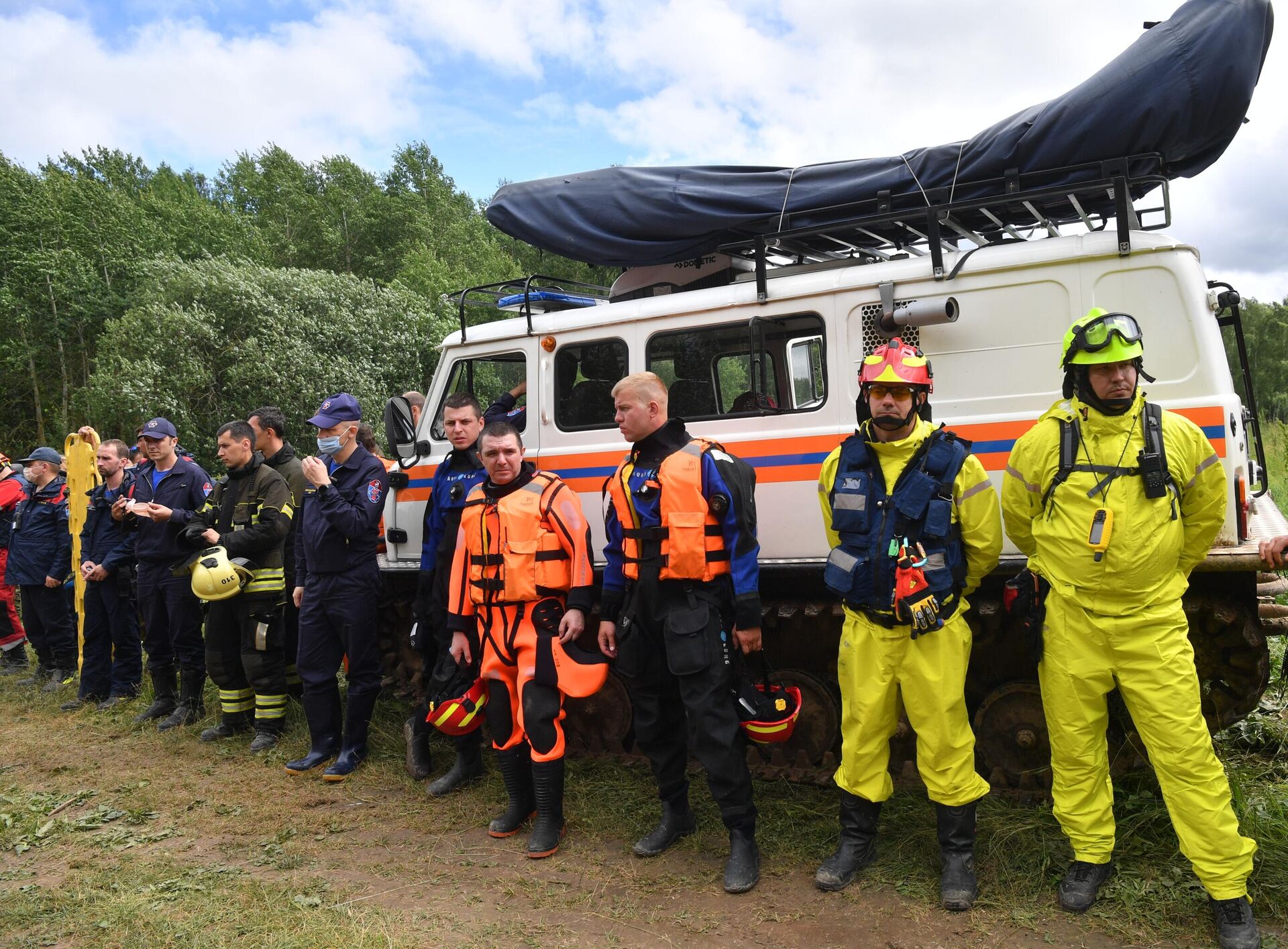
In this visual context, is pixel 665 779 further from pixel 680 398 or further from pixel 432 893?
pixel 680 398

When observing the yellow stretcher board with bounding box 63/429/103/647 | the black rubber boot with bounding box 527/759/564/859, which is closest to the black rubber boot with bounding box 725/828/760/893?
the black rubber boot with bounding box 527/759/564/859

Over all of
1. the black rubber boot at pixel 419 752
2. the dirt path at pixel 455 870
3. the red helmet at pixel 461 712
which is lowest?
the dirt path at pixel 455 870

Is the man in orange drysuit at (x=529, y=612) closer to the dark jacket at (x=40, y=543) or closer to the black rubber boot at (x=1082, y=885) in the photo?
the black rubber boot at (x=1082, y=885)

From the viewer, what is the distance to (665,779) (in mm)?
4445

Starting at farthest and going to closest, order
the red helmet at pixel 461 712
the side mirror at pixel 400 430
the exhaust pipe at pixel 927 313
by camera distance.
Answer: the side mirror at pixel 400 430
the red helmet at pixel 461 712
the exhaust pipe at pixel 927 313

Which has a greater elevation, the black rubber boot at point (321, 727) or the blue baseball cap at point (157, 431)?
the blue baseball cap at point (157, 431)

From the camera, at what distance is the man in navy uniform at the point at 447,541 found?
207 inches

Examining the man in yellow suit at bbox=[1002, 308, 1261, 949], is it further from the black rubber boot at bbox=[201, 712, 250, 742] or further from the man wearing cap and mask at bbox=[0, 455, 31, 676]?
the man wearing cap and mask at bbox=[0, 455, 31, 676]

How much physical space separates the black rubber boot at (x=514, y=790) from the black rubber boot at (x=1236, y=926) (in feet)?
9.81

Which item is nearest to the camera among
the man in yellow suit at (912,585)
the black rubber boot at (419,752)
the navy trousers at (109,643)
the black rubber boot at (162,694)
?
the man in yellow suit at (912,585)

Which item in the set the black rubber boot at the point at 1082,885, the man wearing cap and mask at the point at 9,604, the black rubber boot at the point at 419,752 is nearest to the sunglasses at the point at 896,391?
the black rubber boot at the point at 1082,885

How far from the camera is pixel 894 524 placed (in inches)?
150

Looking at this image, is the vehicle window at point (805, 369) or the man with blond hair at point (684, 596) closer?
the man with blond hair at point (684, 596)

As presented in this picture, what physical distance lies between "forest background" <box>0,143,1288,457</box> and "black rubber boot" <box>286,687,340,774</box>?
863cm
